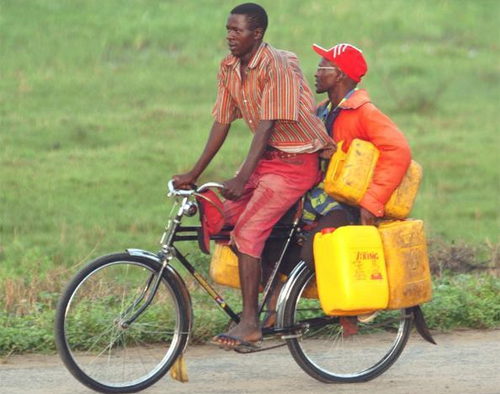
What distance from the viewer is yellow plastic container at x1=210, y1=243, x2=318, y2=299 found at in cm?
625

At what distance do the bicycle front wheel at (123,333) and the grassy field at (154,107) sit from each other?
1244mm

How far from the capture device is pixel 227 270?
627 cm

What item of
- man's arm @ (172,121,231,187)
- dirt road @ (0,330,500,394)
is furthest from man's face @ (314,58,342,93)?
dirt road @ (0,330,500,394)

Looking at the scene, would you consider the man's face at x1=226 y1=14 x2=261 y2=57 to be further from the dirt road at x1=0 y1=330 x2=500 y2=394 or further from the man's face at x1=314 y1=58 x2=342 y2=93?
the dirt road at x1=0 y1=330 x2=500 y2=394

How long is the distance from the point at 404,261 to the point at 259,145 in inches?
34.9

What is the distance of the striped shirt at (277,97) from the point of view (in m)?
5.94

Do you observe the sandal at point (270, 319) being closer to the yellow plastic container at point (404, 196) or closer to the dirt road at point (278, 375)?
the dirt road at point (278, 375)

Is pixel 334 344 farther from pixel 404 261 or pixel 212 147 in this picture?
pixel 212 147

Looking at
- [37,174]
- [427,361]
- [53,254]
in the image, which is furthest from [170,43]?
[427,361]

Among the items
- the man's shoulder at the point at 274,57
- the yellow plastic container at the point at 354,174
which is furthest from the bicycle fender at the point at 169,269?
the man's shoulder at the point at 274,57

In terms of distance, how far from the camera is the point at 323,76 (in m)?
6.22

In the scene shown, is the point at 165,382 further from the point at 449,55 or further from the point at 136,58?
the point at 449,55

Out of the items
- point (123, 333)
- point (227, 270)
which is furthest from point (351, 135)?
point (123, 333)

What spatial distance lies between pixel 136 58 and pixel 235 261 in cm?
1321
